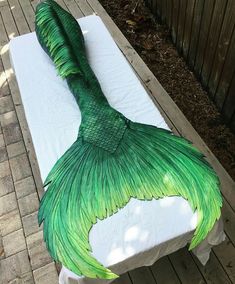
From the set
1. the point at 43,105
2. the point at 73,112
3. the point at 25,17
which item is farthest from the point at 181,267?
the point at 25,17

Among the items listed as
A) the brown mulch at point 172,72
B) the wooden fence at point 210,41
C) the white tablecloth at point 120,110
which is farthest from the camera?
the brown mulch at point 172,72

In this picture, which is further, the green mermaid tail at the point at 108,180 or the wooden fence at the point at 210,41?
the wooden fence at the point at 210,41

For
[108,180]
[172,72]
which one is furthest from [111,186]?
[172,72]

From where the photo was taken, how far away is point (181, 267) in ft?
7.34

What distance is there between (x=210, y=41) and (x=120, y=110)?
111cm

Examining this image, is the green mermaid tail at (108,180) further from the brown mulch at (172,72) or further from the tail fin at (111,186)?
the brown mulch at (172,72)

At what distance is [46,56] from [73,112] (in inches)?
25.7

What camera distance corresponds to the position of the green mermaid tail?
1740mm

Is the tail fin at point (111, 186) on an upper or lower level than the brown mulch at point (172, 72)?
upper

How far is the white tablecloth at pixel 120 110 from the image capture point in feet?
5.59

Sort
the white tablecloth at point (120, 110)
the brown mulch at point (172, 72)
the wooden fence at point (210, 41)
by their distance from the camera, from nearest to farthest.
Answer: the white tablecloth at point (120, 110)
the wooden fence at point (210, 41)
the brown mulch at point (172, 72)

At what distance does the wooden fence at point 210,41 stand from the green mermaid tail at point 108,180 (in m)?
1.01

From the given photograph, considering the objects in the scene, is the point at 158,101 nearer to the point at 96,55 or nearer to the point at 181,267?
the point at 96,55

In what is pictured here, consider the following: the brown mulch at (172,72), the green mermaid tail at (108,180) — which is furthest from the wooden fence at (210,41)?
the green mermaid tail at (108,180)
